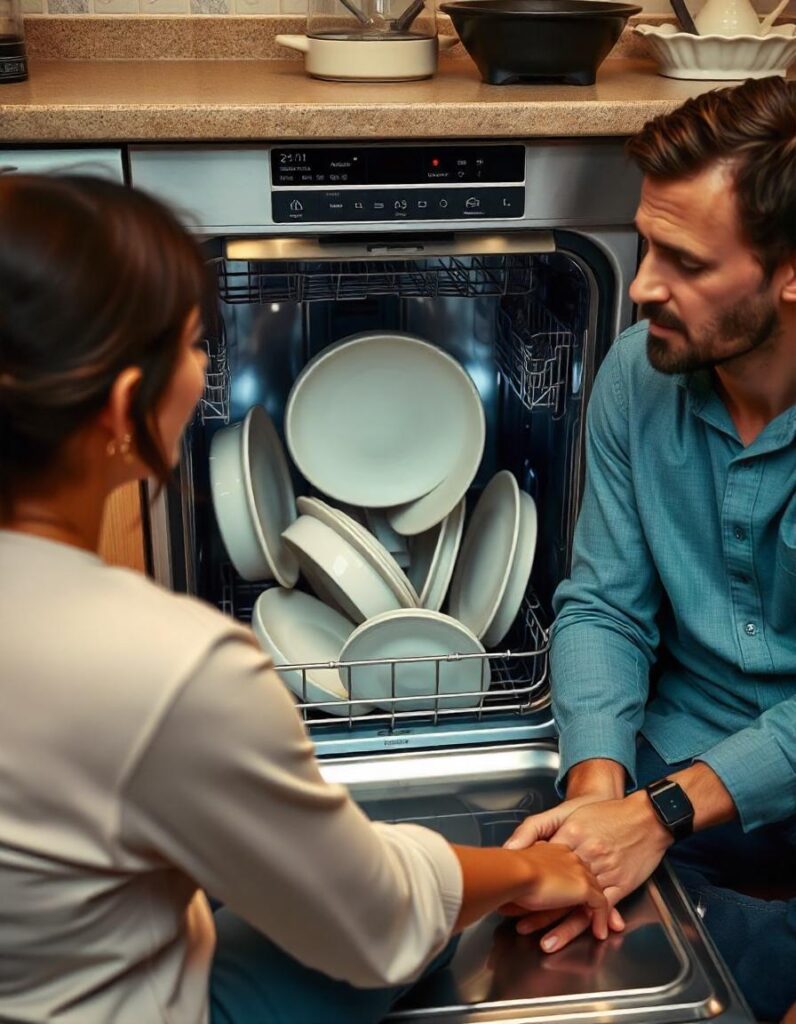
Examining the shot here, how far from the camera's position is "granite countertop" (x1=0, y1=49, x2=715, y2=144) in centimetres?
138

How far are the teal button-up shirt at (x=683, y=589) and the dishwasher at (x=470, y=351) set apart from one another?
0.13 metres

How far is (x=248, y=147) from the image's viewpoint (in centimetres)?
143

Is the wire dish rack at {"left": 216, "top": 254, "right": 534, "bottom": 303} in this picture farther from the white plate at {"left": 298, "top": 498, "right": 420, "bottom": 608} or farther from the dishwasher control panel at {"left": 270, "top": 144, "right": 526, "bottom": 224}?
the white plate at {"left": 298, "top": 498, "right": 420, "bottom": 608}

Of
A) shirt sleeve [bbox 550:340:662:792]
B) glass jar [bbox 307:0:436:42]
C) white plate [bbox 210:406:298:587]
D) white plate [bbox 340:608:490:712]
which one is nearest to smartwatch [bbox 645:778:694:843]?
shirt sleeve [bbox 550:340:662:792]

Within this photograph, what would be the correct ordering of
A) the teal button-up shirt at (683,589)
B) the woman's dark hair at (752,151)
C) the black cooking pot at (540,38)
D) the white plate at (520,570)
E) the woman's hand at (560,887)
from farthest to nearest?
the white plate at (520,570), the black cooking pot at (540,38), the teal button-up shirt at (683,589), the woman's dark hair at (752,151), the woman's hand at (560,887)

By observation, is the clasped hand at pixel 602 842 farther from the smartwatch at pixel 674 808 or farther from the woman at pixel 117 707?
the woman at pixel 117 707

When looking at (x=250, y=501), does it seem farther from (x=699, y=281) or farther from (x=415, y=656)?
(x=699, y=281)

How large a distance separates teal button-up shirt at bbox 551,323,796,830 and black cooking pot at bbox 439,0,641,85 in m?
0.36

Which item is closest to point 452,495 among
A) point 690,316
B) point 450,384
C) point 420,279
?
point 450,384

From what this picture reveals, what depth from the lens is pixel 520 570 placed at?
176 centimetres

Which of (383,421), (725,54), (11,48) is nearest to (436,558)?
(383,421)

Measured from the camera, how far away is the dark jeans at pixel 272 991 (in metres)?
1.06

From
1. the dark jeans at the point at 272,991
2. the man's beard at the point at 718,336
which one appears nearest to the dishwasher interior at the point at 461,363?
the man's beard at the point at 718,336

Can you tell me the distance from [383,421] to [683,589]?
558 millimetres
